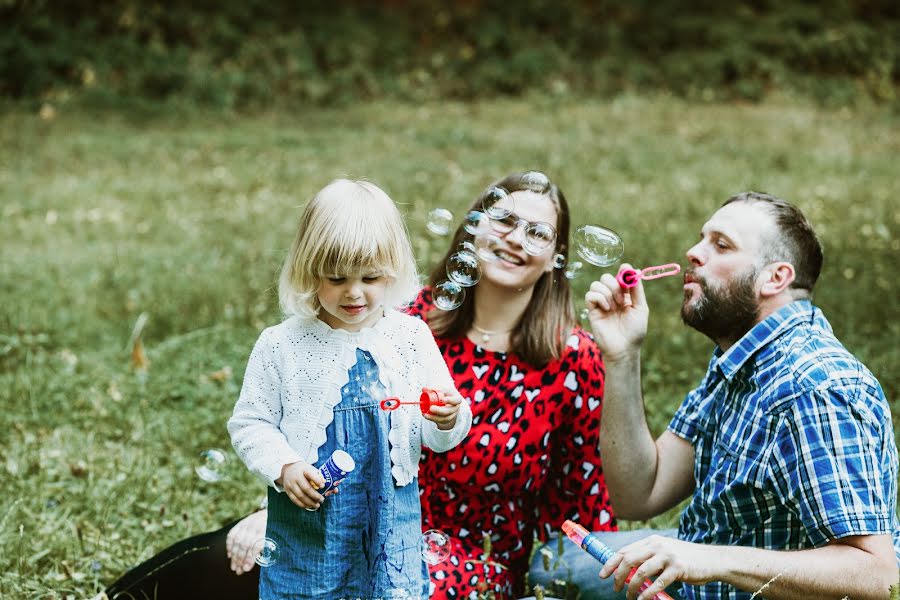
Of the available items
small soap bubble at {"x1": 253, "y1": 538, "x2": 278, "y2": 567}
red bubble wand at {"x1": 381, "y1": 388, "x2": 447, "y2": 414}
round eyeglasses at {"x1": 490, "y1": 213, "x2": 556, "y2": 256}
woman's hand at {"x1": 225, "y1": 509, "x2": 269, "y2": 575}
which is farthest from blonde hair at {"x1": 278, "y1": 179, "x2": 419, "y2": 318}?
woman's hand at {"x1": 225, "y1": 509, "x2": 269, "y2": 575}

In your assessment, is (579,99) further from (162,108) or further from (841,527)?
(841,527)

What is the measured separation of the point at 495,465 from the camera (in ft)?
9.92

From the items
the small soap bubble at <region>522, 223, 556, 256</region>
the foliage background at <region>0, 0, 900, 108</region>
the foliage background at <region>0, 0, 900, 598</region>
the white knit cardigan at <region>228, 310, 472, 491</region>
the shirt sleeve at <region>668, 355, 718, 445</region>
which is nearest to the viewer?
the white knit cardigan at <region>228, 310, 472, 491</region>

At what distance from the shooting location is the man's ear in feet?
8.56

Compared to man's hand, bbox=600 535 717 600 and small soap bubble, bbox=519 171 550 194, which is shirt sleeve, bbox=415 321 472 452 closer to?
man's hand, bbox=600 535 717 600

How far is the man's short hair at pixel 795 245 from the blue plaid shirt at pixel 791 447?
0.10m

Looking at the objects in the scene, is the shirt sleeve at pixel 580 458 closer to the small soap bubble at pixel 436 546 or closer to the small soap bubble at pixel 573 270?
the small soap bubble at pixel 573 270

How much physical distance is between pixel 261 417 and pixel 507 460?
93 centimetres

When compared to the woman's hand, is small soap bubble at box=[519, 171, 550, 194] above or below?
above

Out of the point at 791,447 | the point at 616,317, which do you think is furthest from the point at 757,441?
the point at 616,317

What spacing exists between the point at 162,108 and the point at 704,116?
7293 mm

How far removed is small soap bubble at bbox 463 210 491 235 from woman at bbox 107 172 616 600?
0.7 inches

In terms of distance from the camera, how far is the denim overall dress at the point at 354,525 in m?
2.37

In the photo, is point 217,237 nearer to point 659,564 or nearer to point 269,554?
point 269,554
